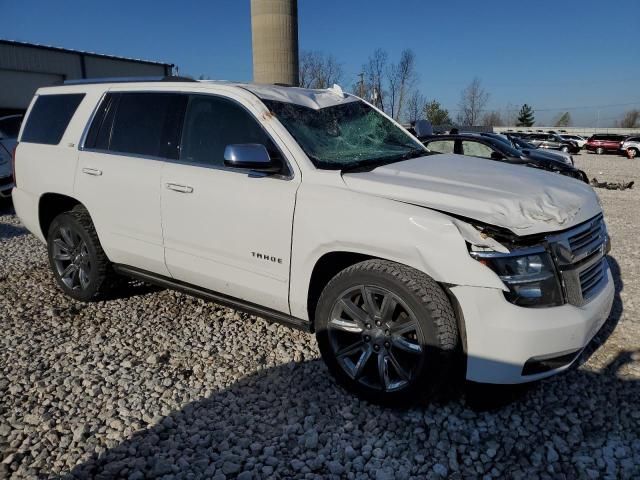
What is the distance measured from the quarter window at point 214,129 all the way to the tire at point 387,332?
118 cm

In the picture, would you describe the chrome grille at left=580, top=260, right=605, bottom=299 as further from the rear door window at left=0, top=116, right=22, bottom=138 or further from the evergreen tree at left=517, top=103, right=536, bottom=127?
the evergreen tree at left=517, top=103, right=536, bottom=127

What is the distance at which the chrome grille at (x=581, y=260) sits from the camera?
2586 millimetres

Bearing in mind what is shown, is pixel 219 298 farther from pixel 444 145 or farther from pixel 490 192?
pixel 444 145

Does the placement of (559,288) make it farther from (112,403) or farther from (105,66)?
(105,66)

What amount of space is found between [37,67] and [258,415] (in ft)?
113

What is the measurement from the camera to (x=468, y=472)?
97.2 inches

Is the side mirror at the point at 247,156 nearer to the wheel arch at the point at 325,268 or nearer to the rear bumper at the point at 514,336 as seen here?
the wheel arch at the point at 325,268

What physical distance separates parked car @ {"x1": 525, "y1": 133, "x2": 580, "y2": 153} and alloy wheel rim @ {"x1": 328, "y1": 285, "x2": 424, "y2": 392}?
32.5 meters

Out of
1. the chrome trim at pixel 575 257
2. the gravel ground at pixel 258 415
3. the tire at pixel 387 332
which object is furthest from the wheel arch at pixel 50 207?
the chrome trim at pixel 575 257

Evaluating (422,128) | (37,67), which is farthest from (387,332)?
(37,67)

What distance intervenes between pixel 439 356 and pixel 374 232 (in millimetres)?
735

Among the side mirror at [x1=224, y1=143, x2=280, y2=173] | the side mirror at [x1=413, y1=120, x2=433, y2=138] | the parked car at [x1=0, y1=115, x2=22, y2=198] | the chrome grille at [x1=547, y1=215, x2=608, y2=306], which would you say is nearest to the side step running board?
the side mirror at [x1=224, y1=143, x2=280, y2=173]

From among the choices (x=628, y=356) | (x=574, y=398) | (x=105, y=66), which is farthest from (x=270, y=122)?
(x=105, y=66)

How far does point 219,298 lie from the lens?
11.7ft
